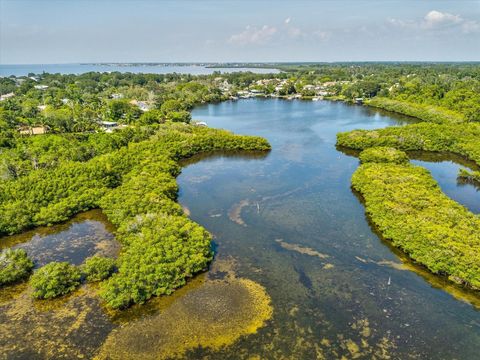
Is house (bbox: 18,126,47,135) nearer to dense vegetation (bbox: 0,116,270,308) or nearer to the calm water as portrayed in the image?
dense vegetation (bbox: 0,116,270,308)

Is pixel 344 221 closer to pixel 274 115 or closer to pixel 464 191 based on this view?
pixel 464 191

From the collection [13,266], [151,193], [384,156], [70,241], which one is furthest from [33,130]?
[384,156]

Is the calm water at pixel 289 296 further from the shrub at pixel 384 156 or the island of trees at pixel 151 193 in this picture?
the shrub at pixel 384 156

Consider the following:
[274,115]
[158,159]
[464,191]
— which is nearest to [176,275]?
[158,159]

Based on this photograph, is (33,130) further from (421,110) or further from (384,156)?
(421,110)

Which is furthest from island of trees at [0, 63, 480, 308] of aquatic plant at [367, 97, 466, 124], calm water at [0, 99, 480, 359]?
calm water at [0, 99, 480, 359]

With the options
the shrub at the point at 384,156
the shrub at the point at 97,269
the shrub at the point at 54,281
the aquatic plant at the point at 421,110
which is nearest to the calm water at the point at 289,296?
the shrub at the point at 54,281
